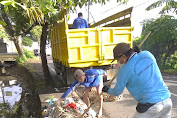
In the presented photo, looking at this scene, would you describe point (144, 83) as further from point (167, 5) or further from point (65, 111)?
point (167, 5)

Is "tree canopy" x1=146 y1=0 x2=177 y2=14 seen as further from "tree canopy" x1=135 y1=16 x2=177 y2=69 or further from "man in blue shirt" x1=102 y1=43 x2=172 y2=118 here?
"man in blue shirt" x1=102 y1=43 x2=172 y2=118

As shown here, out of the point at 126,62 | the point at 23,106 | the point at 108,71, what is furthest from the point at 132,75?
the point at 23,106

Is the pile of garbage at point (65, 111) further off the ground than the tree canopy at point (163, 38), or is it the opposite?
the tree canopy at point (163, 38)

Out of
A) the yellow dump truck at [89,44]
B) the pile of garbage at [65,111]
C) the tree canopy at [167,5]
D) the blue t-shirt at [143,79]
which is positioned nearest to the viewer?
the blue t-shirt at [143,79]

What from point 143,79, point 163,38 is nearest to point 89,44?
point 143,79

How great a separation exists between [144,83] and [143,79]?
2.1 inches

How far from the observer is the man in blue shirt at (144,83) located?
1736mm

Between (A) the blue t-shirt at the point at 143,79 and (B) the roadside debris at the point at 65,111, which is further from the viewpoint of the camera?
(B) the roadside debris at the point at 65,111

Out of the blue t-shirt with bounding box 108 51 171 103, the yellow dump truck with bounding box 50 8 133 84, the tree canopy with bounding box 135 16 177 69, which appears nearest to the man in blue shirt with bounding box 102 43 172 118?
the blue t-shirt with bounding box 108 51 171 103

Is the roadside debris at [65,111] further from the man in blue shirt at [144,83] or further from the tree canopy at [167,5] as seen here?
the tree canopy at [167,5]

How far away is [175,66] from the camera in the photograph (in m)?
9.48

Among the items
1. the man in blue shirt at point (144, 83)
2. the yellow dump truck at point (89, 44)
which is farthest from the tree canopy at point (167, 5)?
the man in blue shirt at point (144, 83)

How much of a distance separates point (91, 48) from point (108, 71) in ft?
3.58

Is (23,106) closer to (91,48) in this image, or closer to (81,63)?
(81,63)
